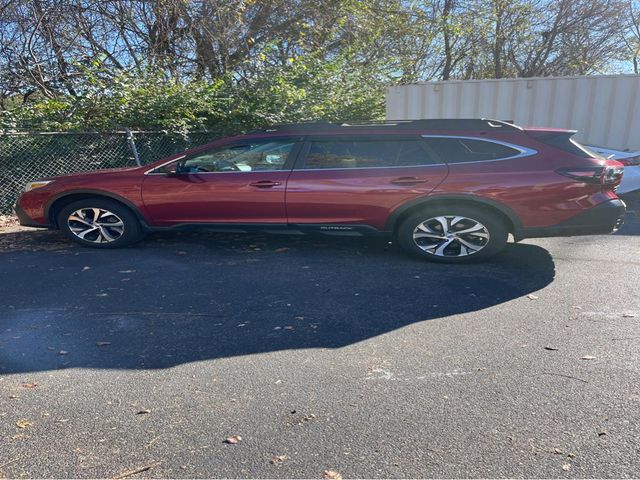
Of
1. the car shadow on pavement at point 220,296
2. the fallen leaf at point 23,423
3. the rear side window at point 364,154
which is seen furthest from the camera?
the rear side window at point 364,154

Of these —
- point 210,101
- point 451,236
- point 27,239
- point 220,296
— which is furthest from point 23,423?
point 210,101

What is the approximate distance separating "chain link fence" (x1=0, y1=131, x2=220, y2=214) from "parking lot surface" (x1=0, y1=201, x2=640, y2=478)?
3.52 metres

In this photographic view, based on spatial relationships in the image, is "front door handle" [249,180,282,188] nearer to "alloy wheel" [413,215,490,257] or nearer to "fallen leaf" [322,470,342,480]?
"alloy wheel" [413,215,490,257]

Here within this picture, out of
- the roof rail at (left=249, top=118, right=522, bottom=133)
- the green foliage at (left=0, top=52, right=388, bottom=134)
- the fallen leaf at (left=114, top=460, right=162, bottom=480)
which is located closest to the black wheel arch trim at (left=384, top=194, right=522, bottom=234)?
the roof rail at (left=249, top=118, right=522, bottom=133)

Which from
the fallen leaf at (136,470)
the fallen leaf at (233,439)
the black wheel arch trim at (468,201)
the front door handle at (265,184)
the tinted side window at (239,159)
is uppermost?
the tinted side window at (239,159)

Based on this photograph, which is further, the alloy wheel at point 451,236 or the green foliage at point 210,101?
the green foliage at point 210,101

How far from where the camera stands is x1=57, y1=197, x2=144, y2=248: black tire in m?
5.80

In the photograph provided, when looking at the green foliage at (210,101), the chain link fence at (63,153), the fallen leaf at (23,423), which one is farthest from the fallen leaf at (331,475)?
the green foliage at (210,101)

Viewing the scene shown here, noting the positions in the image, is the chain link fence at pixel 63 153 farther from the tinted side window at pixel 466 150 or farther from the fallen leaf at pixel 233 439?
the fallen leaf at pixel 233 439

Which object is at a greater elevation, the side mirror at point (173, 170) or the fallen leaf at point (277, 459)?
the side mirror at point (173, 170)

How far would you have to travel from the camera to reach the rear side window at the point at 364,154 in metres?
5.12

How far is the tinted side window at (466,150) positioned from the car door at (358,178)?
0.35 feet

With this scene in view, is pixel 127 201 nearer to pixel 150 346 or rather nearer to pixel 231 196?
pixel 231 196

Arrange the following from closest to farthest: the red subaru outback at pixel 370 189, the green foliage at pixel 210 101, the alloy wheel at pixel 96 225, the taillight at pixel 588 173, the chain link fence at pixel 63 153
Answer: the taillight at pixel 588 173, the red subaru outback at pixel 370 189, the alloy wheel at pixel 96 225, the chain link fence at pixel 63 153, the green foliage at pixel 210 101
